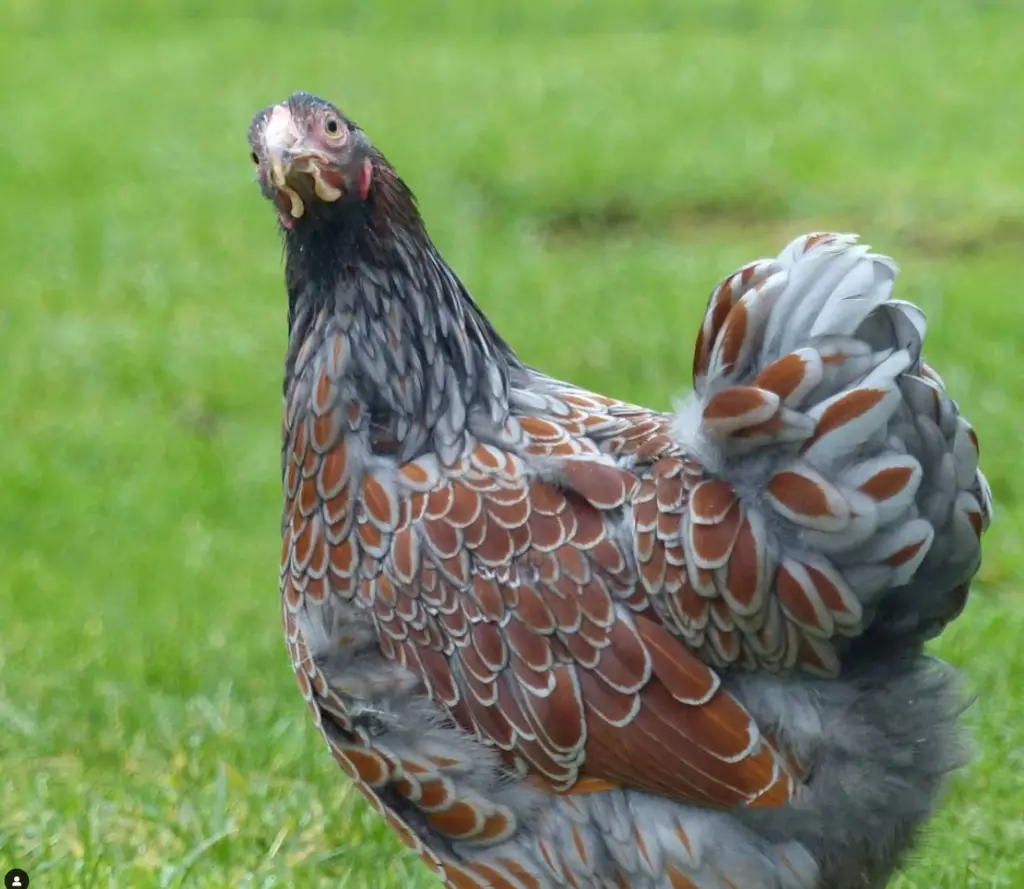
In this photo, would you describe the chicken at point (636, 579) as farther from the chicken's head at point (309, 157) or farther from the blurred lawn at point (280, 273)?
the blurred lawn at point (280, 273)

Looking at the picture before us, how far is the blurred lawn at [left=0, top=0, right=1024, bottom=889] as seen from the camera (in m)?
4.20

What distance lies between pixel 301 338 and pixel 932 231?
584 centimetres

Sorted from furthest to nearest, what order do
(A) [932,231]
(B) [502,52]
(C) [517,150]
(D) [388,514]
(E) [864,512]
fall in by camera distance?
1. (B) [502,52]
2. (C) [517,150]
3. (A) [932,231]
4. (D) [388,514]
5. (E) [864,512]

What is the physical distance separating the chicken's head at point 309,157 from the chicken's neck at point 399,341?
0.10m

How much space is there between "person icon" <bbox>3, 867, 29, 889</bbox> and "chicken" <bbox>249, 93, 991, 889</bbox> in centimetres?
82

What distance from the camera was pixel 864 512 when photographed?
2.78m

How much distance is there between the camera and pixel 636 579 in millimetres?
3002

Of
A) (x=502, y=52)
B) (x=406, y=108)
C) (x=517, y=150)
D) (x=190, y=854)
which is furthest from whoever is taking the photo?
(x=502, y=52)

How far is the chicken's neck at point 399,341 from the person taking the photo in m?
3.29

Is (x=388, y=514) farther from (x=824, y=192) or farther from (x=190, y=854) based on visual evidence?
(x=824, y=192)

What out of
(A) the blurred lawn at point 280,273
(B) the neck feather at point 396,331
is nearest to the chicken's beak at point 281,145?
(B) the neck feather at point 396,331

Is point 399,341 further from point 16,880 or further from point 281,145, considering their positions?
point 16,880

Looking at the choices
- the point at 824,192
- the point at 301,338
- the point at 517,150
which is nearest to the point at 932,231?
the point at 824,192

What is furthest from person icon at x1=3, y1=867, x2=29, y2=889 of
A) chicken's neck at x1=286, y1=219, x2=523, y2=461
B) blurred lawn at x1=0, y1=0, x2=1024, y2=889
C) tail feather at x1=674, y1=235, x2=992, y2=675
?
tail feather at x1=674, y1=235, x2=992, y2=675
